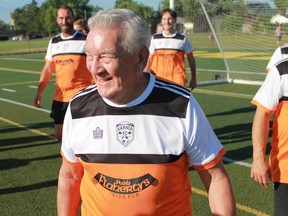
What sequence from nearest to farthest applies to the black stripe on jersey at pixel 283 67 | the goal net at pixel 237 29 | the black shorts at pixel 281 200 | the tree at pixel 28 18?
the black stripe on jersey at pixel 283 67 → the black shorts at pixel 281 200 → the goal net at pixel 237 29 → the tree at pixel 28 18

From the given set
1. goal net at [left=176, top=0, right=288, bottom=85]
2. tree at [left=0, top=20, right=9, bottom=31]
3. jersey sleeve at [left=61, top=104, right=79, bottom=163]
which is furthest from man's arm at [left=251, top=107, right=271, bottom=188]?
tree at [left=0, top=20, right=9, bottom=31]

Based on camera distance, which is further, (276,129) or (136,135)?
(276,129)

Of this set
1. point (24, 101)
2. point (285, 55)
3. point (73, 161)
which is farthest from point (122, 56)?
point (24, 101)

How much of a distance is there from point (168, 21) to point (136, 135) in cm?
576

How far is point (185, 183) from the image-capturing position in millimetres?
2033

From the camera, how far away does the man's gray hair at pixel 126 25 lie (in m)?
1.79

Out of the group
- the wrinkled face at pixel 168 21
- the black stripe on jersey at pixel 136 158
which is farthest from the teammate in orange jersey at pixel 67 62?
the black stripe on jersey at pixel 136 158

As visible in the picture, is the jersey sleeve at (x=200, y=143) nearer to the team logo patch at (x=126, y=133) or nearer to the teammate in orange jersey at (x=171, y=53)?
the team logo patch at (x=126, y=133)

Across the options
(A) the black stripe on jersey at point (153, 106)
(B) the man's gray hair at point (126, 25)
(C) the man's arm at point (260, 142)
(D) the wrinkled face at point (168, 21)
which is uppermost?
(B) the man's gray hair at point (126, 25)

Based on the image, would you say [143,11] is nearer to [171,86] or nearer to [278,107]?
[278,107]

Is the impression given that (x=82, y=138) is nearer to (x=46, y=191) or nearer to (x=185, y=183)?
(x=185, y=183)

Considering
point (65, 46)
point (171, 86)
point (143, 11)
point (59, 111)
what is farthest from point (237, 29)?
point (171, 86)

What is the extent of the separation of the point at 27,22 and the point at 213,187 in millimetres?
114533

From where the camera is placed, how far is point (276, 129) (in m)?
2.95
